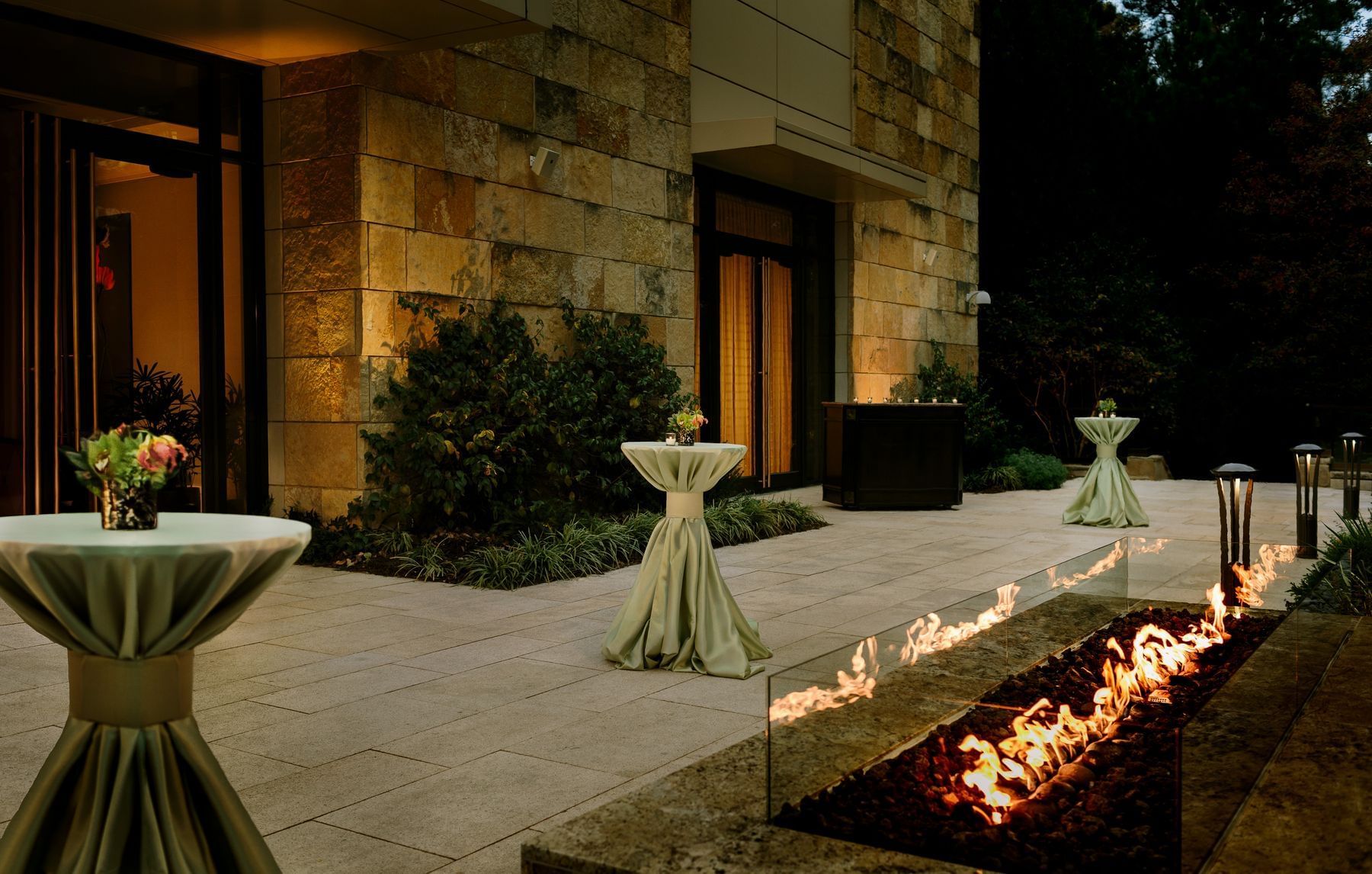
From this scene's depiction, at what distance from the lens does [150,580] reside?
231 cm

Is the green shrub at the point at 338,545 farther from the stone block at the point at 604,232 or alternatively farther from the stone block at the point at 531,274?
the stone block at the point at 604,232

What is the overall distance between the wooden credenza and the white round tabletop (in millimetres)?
9900

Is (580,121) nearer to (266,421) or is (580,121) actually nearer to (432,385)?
(432,385)

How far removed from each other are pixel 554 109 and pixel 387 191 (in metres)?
2.01

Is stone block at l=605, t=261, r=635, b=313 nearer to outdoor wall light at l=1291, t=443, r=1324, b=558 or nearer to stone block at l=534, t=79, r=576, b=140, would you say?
stone block at l=534, t=79, r=576, b=140

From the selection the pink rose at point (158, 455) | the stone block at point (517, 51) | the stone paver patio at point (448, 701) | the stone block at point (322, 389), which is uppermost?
the stone block at point (517, 51)

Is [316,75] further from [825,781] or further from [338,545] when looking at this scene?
[825,781]

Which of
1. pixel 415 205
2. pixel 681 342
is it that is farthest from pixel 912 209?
pixel 415 205

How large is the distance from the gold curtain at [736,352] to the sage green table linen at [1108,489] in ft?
12.6

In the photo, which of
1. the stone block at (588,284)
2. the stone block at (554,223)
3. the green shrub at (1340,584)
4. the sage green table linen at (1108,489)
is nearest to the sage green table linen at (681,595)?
the green shrub at (1340,584)

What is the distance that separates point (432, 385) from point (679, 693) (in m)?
4.41

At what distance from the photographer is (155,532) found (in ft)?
8.55

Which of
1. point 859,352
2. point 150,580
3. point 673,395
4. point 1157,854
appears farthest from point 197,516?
point 859,352

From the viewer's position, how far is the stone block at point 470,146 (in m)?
8.89
